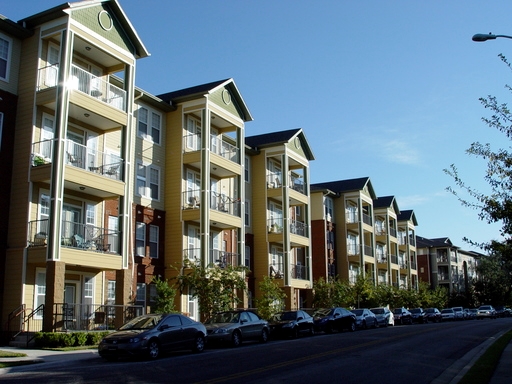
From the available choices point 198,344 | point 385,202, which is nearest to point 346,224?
point 385,202

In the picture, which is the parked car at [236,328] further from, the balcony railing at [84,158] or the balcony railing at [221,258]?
the balcony railing at [221,258]

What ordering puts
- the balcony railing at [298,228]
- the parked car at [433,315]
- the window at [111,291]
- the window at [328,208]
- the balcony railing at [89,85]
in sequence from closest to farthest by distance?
the balcony railing at [89,85] → the window at [111,291] → the balcony railing at [298,228] → the window at [328,208] → the parked car at [433,315]

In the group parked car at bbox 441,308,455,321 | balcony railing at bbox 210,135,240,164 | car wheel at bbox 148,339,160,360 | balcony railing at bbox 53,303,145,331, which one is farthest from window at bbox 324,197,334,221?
car wheel at bbox 148,339,160,360

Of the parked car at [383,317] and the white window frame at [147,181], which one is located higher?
the white window frame at [147,181]

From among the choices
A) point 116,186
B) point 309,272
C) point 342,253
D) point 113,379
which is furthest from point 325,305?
point 113,379

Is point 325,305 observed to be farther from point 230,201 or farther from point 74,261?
point 74,261

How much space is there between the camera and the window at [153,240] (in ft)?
106

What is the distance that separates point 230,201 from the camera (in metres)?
36.5

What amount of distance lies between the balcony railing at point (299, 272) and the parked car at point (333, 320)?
26.3ft

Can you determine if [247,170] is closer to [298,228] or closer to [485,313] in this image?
[298,228]

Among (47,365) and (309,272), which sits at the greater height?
(309,272)

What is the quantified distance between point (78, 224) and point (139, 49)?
9158 millimetres

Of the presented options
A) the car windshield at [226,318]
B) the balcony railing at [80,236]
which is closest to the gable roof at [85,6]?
the balcony railing at [80,236]

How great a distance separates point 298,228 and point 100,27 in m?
22.5
